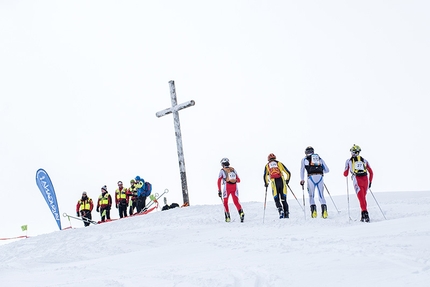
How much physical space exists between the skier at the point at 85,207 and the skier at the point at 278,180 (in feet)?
33.7

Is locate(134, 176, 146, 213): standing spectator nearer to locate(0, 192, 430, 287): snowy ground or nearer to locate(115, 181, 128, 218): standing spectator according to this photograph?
locate(115, 181, 128, 218): standing spectator

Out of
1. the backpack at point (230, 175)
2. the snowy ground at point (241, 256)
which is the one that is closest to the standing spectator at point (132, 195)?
the snowy ground at point (241, 256)

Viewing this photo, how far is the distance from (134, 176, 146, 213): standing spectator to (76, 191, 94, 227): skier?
2.19 meters

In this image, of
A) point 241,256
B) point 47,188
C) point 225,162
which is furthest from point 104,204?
point 241,256

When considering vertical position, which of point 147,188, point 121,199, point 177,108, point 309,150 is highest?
point 177,108

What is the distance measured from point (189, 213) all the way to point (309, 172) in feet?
14.6

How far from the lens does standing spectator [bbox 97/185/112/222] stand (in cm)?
1947

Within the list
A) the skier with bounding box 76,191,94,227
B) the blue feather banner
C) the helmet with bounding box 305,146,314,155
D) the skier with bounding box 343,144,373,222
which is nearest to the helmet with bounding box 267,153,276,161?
the helmet with bounding box 305,146,314,155

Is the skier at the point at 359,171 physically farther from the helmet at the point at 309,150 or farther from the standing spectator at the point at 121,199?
the standing spectator at the point at 121,199

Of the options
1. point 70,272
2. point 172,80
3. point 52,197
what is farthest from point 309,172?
point 52,197

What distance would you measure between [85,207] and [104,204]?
0.84 metres

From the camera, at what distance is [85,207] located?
63.4 feet

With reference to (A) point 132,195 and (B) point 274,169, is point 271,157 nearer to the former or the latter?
(B) point 274,169

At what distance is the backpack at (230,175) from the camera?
12305 millimetres
